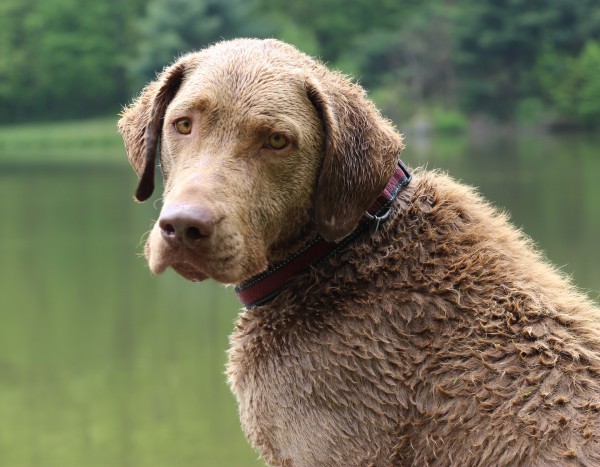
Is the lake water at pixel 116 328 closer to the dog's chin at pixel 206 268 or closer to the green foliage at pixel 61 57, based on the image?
the dog's chin at pixel 206 268

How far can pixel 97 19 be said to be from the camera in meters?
78.9

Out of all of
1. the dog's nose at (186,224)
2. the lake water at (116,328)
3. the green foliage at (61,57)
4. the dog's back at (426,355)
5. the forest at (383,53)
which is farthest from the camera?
the green foliage at (61,57)

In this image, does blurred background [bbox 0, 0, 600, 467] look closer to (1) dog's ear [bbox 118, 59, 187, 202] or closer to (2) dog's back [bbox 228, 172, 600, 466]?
(1) dog's ear [bbox 118, 59, 187, 202]

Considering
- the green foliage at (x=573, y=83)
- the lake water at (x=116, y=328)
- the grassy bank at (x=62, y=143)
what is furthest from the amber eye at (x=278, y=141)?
the green foliage at (x=573, y=83)

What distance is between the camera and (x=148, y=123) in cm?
380

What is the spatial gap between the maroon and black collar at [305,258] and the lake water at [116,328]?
6926mm

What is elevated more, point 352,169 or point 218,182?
point 352,169

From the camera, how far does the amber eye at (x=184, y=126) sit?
357cm

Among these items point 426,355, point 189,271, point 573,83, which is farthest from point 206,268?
point 573,83

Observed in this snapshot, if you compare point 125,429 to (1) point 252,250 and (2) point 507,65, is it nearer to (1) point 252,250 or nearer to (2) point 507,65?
(1) point 252,250

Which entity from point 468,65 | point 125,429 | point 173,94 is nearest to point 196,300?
point 125,429

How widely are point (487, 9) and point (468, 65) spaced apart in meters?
4.18

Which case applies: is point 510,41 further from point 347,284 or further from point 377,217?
point 347,284

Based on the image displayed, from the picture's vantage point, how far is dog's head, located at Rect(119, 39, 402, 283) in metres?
3.36
